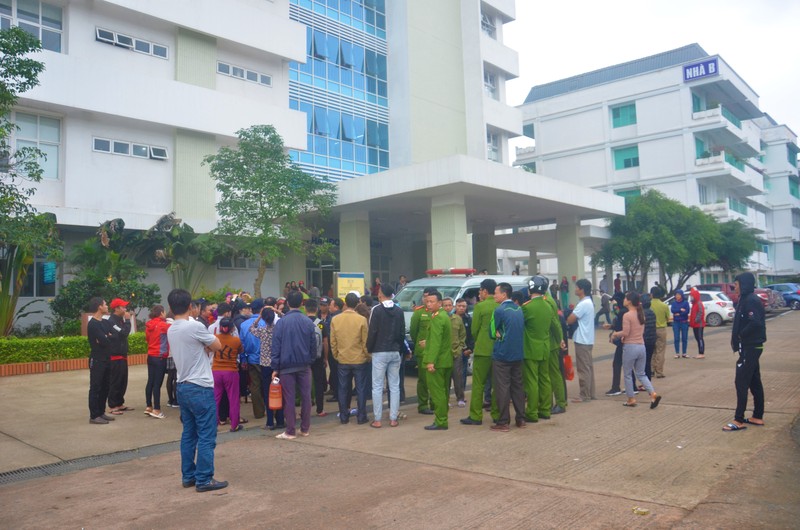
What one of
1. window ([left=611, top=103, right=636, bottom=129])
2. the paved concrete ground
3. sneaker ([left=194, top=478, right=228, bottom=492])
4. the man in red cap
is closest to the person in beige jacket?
the paved concrete ground

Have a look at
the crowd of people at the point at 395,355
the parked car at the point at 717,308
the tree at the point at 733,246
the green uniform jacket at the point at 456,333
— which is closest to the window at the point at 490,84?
the tree at the point at 733,246

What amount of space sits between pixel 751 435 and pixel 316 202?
16240 millimetres

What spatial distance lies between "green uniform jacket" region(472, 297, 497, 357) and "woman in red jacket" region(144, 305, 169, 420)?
461cm

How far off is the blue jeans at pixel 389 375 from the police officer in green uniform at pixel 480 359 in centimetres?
96

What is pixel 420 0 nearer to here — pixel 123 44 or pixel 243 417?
pixel 123 44

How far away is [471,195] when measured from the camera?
22.3 m

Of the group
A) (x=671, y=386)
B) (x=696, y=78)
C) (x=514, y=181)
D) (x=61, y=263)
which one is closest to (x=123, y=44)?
(x=61, y=263)

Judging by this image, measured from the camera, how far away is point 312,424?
341 inches

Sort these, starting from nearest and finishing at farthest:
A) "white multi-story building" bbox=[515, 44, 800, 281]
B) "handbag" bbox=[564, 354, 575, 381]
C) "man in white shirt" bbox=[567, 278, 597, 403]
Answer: "handbag" bbox=[564, 354, 575, 381]
"man in white shirt" bbox=[567, 278, 597, 403]
"white multi-story building" bbox=[515, 44, 800, 281]

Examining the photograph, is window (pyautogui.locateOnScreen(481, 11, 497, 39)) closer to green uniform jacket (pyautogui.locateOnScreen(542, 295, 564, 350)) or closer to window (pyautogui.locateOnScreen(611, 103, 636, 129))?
window (pyautogui.locateOnScreen(611, 103, 636, 129))

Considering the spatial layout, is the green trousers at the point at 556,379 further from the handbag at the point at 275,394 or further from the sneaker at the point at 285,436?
the handbag at the point at 275,394

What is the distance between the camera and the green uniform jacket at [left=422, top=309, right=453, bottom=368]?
26.2 ft

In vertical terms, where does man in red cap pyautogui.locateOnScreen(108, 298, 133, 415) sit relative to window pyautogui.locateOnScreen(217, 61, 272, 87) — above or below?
below

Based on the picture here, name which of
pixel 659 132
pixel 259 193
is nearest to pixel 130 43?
pixel 259 193
